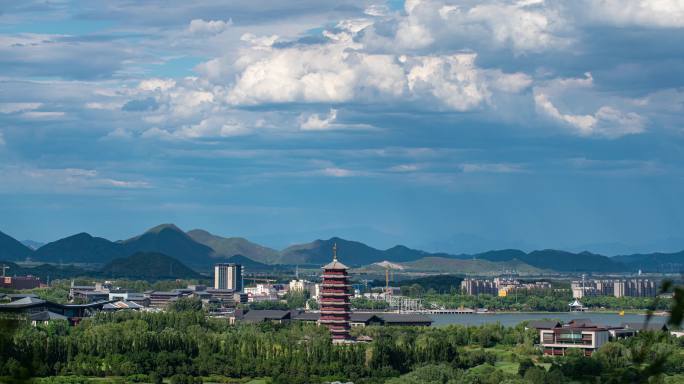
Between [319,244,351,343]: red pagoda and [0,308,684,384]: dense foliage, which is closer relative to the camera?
[0,308,684,384]: dense foliage

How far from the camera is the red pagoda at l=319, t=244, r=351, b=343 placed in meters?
69.1

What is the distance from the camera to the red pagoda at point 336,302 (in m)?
69.1

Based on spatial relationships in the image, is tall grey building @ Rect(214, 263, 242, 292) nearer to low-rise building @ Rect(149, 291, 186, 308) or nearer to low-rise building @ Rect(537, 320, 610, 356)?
low-rise building @ Rect(149, 291, 186, 308)

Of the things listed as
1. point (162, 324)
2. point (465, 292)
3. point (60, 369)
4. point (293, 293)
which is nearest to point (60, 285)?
point (293, 293)

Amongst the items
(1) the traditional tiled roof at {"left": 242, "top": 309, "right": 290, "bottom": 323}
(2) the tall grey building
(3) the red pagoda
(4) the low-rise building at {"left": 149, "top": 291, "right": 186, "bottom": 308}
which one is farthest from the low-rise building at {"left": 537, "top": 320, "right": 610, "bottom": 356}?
(2) the tall grey building

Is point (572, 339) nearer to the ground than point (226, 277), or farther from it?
nearer to the ground

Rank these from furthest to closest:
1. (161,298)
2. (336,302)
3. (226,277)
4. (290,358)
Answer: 1. (226,277)
2. (161,298)
3. (336,302)
4. (290,358)

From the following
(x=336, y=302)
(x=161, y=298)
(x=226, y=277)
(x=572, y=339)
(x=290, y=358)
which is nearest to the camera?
(x=290, y=358)

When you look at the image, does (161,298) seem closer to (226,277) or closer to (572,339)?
(226,277)

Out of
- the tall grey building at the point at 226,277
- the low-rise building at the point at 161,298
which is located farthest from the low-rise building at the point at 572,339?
the tall grey building at the point at 226,277

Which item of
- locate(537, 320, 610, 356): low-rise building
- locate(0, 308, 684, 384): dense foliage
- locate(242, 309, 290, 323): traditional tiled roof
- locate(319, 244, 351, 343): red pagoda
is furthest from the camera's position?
locate(242, 309, 290, 323): traditional tiled roof

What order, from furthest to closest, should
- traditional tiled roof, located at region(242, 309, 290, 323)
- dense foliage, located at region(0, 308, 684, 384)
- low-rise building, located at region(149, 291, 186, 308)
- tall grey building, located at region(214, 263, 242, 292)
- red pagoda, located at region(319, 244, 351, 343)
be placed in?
1. tall grey building, located at region(214, 263, 242, 292)
2. low-rise building, located at region(149, 291, 186, 308)
3. traditional tiled roof, located at region(242, 309, 290, 323)
4. red pagoda, located at region(319, 244, 351, 343)
5. dense foliage, located at region(0, 308, 684, 384)

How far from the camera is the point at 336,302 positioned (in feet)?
228

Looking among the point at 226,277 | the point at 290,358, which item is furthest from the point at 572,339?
the point at 226,277
